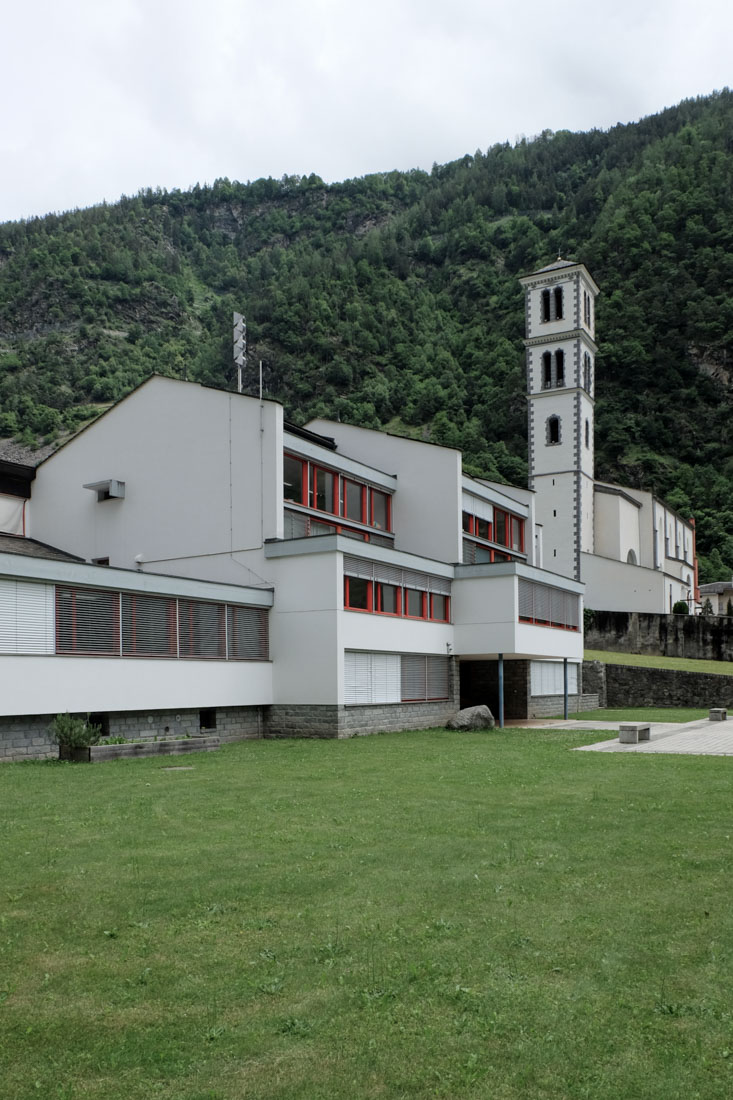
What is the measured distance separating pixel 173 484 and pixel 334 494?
240 inches

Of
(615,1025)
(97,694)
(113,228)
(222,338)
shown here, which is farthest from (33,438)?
(615,1025)

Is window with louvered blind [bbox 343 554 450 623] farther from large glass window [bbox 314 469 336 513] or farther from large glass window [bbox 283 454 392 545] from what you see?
large glass window [bbox 314 469 336 513]

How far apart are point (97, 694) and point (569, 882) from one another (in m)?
15.7

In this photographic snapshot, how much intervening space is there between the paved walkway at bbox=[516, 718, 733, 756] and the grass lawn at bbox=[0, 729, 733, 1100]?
9257 millimetres

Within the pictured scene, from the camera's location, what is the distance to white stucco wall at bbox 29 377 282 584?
28.9 m

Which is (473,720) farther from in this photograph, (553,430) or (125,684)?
(553,430)

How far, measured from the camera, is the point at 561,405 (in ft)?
235

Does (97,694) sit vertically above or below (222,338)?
below

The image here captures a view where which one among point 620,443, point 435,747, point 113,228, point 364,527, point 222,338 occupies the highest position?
point 113,228

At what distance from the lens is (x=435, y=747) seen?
22984 millimetres

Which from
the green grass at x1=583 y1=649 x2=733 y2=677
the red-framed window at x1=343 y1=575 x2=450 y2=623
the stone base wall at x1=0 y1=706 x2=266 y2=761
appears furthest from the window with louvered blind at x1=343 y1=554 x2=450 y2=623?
the green grass at x1=583 y1=649 x2=733 y2=677

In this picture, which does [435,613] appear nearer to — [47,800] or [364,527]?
[364,527]

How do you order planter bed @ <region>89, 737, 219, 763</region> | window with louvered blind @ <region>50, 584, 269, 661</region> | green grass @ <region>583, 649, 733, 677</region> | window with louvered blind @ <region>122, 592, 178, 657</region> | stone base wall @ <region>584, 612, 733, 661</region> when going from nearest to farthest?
planter bed @ <region>89, 737, 219, 763</region>, window with louvered blind @ <region>50, 584, 269, 661</region>, window with louvered blind @ <region>122, 592, 178, 657</region>, green grass @ <region>583, 649, 733, 677</region>, stone base wall @ <region>584, 612, 733, 661</region>

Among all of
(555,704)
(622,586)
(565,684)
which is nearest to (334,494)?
(565,684)
